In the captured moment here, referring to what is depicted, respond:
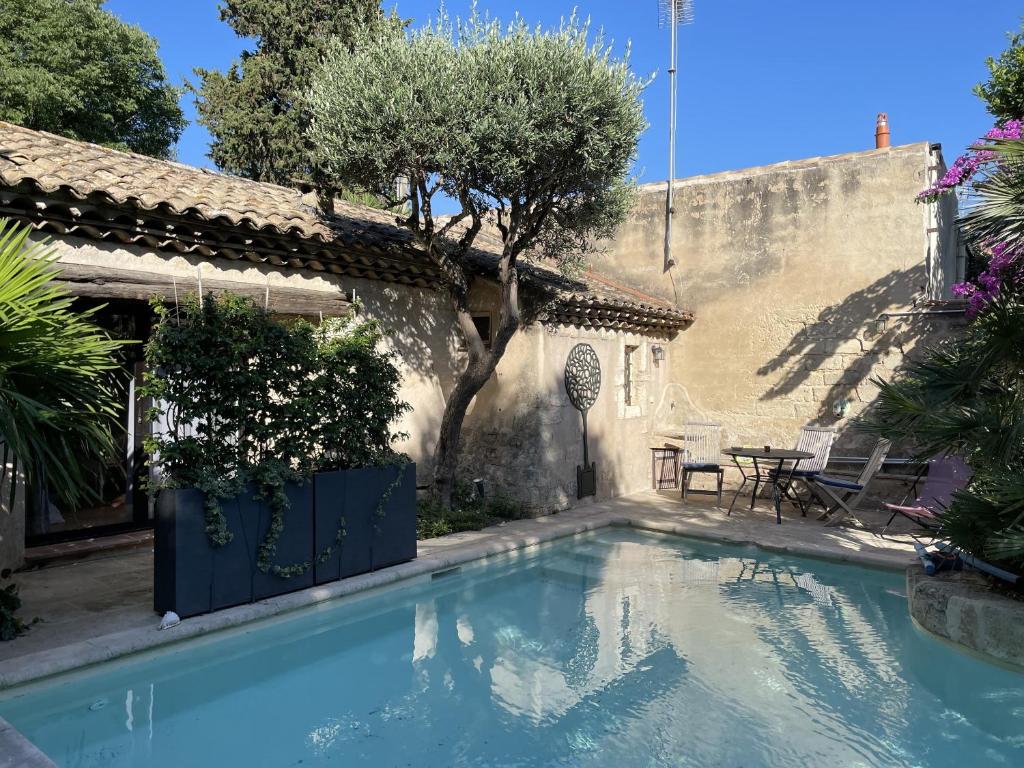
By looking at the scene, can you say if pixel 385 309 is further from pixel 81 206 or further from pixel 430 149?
pixel 81 206

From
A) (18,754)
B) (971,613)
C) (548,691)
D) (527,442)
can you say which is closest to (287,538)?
(548,691)

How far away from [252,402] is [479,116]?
3932 mm

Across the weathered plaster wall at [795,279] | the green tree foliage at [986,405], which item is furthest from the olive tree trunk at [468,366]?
the green tree foliage at [986,405]

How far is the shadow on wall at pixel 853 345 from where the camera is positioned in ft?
34.6

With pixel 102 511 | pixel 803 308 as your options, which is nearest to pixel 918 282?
pixel 803 308

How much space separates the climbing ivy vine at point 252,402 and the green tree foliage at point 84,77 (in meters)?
14.5

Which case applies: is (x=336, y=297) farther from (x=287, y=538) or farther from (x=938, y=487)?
(x=938, y=487)

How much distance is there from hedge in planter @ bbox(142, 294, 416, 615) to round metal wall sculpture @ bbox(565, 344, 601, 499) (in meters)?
4.07

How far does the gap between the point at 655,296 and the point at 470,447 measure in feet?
16.5

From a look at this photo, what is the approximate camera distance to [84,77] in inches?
689

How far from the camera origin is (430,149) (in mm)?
7531

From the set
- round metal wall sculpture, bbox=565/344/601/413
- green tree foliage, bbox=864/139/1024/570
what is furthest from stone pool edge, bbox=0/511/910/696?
green tree foliage, bbox=864/139/1024/570

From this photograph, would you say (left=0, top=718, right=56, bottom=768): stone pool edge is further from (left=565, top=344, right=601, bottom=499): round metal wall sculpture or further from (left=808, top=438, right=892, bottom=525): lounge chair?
(left=808, top=438, right=892, bottom=525): lounge chair

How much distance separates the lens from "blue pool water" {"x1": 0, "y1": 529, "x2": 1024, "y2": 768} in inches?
152
